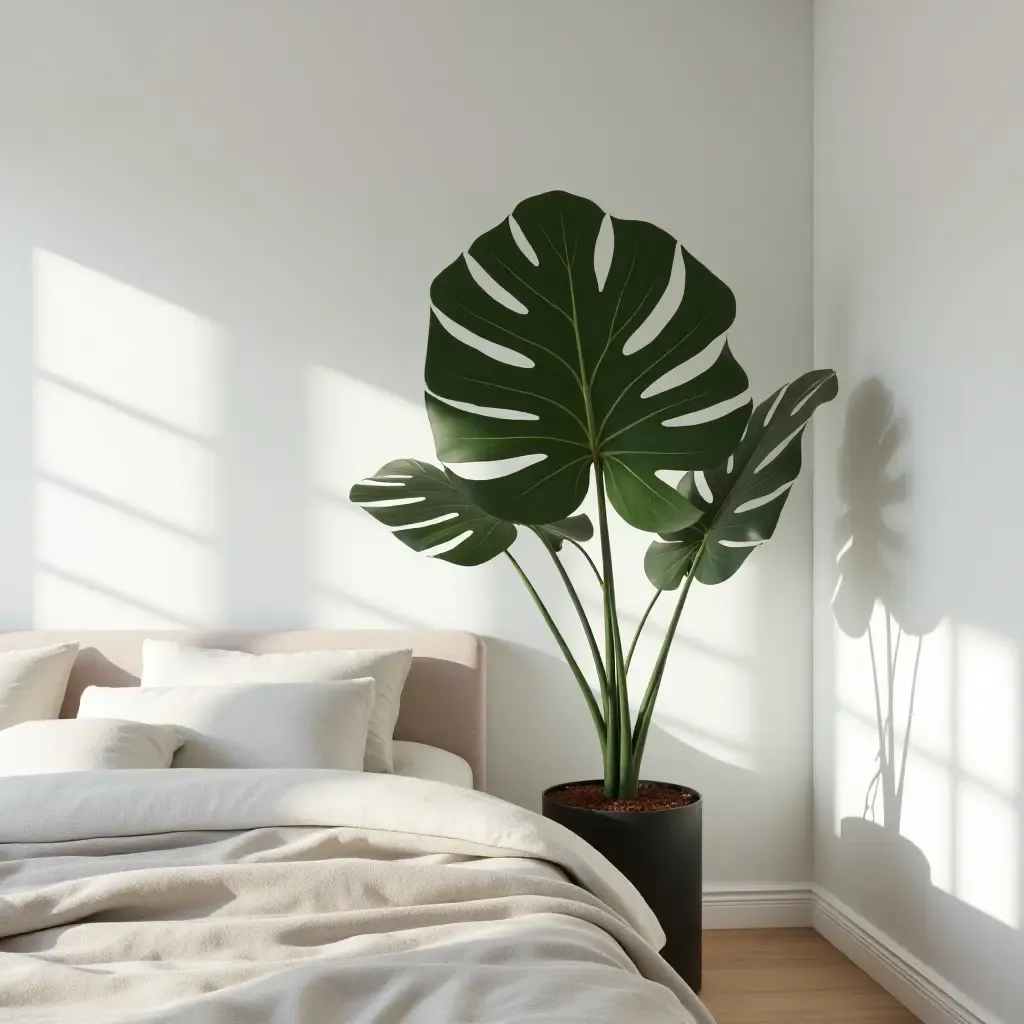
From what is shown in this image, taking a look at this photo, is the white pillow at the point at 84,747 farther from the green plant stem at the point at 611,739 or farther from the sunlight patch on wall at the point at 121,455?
the green plant stem at the point at 611,739

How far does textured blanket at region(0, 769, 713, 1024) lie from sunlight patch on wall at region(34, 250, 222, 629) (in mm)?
1398

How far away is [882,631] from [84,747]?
81.2 inches

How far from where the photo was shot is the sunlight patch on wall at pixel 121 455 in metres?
3.56

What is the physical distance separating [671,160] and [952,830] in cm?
219

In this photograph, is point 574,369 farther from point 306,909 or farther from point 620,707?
point 306,909

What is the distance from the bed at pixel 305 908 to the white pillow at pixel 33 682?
97cm

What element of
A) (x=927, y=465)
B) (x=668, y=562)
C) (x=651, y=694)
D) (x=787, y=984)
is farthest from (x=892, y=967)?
(x=927, y=465)

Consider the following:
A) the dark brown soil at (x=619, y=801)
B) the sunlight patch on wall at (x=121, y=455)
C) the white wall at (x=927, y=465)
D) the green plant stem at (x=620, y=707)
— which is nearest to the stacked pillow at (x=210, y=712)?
the sunlight patch on wall at (x=121, y=455)

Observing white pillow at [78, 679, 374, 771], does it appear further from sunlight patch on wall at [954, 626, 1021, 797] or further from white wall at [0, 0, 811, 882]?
sunlight patch on wall at [954, 626, 1021, 797]

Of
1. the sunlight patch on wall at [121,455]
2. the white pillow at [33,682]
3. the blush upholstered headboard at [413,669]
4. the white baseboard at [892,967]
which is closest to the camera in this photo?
the white baseboard at [892,967]

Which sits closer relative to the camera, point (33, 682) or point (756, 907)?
point (33, 682)

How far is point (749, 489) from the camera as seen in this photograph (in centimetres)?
306

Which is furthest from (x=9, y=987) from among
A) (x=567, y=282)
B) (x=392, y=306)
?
(x=392, y=306)

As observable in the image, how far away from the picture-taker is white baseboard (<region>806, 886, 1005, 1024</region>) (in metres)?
2.71
